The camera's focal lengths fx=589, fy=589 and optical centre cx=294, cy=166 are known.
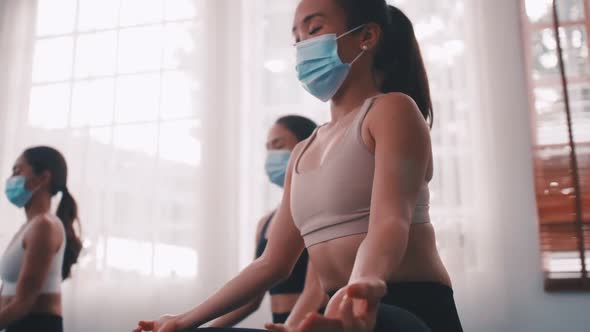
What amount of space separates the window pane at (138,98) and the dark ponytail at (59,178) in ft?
1.84

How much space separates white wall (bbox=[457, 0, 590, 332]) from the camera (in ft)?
7.07

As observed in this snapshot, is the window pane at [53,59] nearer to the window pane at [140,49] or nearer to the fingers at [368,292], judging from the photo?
the window pane at [140,49]

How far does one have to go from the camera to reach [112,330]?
2625 mm

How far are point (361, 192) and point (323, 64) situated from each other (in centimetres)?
26

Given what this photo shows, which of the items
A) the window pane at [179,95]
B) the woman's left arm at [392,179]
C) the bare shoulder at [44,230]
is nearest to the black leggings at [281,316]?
the bare shoulder at [44,230]

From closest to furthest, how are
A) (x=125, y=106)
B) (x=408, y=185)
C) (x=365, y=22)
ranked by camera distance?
(x=408, y=185) < (x=365, y=22) < (x=125, y=106)

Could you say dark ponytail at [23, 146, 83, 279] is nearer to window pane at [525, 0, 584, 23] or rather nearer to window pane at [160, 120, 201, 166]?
window pane at [160, 120, 201, 166]

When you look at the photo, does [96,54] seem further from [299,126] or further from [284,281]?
[284,281]

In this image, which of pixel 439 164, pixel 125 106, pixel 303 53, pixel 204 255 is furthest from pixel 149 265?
pixel 303 53

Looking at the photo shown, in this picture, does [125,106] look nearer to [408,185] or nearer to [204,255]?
[204,255]

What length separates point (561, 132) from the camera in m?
2.23

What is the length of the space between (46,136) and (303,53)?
2387mm

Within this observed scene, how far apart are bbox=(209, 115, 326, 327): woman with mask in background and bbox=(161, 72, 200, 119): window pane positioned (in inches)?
28.2

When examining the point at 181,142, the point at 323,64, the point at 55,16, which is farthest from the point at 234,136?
the point at 323,64
